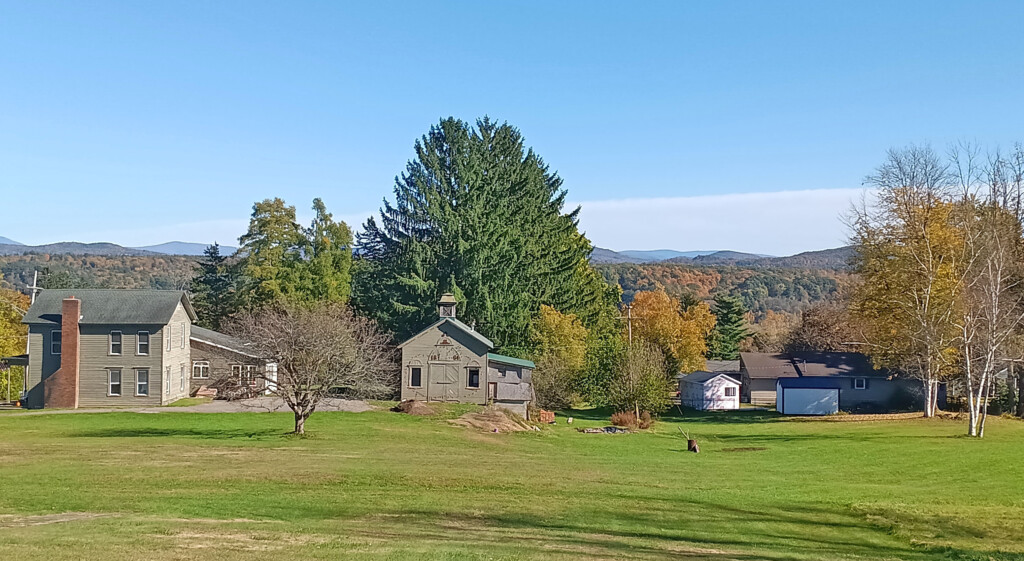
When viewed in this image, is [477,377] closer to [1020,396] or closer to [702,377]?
[702,377]

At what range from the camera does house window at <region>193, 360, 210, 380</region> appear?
6041 cm

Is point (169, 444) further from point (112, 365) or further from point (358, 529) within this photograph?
point (112, 365)

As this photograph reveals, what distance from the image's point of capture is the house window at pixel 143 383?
53375 mm

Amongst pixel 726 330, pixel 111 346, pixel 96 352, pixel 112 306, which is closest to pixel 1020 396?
pixel 726 330

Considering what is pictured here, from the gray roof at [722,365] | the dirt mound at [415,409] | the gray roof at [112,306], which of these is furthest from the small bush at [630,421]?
the gray roof at [722,365]

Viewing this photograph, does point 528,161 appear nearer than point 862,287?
No

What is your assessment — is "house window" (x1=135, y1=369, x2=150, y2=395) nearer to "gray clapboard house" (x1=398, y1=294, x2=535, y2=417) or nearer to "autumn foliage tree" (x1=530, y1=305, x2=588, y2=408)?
"gray clapboard house" (x1=398, y1=294, x2=535, y2=417)

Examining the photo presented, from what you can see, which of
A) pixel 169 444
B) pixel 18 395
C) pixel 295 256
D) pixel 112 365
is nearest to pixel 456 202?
pixel 295 256

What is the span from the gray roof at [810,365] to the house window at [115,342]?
48.3m

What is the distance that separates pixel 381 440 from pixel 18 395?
31738 mm

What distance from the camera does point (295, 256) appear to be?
67812mm

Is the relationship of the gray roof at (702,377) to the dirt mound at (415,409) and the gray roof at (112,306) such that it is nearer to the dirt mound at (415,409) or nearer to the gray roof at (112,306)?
the dirt mound at (415,409)

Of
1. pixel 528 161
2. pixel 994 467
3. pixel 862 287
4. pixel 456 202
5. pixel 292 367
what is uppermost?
pixel 528 161

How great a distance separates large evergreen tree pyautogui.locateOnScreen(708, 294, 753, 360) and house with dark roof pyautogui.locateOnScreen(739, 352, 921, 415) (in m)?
A: 21.4
